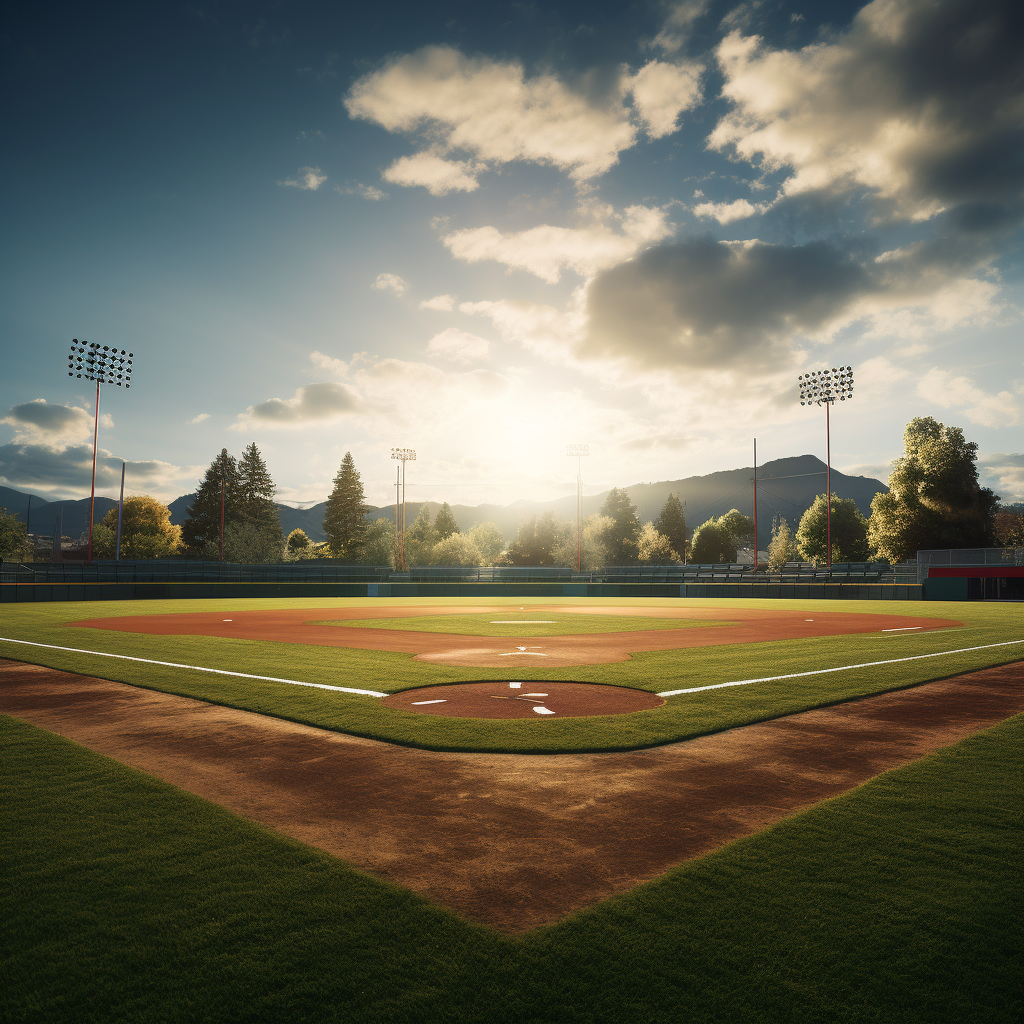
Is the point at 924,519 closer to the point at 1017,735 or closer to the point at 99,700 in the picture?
the point at 1017,735

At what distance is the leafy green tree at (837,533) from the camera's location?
85.0 meters

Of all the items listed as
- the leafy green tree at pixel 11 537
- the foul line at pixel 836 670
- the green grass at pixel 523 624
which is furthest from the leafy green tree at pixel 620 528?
the foul line at pixel 836 670

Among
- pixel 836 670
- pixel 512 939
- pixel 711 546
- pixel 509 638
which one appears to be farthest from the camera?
pixel 711 546

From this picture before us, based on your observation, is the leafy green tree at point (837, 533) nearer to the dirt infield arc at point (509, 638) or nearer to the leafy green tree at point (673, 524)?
the leafy green tree at point (673, 524)

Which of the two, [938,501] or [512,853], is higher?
[938,501]

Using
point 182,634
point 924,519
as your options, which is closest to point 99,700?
point 182,634

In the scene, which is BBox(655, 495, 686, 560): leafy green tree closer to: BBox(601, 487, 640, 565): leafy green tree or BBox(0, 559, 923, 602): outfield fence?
BBox(601, 487, 640, 565): leafy green tree

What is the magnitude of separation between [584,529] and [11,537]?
75.8 metres

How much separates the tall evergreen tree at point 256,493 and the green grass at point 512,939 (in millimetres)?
84325

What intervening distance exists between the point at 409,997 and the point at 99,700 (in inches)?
324

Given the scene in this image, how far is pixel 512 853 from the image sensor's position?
404 cm

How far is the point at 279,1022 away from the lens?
2.48 m

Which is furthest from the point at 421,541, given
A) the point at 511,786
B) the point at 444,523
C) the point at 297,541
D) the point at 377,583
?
the point at 511,786

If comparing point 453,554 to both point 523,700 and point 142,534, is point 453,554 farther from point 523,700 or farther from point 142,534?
point 523,700
